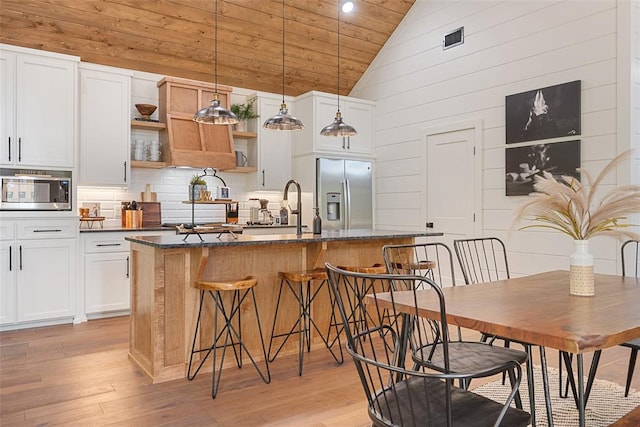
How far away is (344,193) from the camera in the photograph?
20.4ft

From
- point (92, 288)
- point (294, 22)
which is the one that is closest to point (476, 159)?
point (294, 22)

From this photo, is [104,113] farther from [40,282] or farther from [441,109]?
[441,109]

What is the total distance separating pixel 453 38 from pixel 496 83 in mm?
879

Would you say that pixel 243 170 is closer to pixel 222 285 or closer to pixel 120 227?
pixel 120 227

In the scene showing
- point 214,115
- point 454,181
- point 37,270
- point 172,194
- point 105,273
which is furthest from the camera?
point 172,194

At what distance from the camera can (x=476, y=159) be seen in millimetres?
5219

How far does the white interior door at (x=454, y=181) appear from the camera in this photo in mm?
5234

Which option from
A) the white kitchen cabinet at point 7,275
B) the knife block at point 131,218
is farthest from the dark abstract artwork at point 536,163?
the white kitchen cabinet at point 7,275

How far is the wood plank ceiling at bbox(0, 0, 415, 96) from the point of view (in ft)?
15.0

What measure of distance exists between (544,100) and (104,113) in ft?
14.8

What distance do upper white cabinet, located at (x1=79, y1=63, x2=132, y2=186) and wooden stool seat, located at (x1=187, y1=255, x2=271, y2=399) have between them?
2.40 meters

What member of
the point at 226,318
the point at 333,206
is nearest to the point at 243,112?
the point at 333,206

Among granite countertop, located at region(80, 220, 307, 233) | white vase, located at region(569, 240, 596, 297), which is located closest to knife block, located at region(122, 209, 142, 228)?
granite countertop, located at region(80, 220, 307, 233)

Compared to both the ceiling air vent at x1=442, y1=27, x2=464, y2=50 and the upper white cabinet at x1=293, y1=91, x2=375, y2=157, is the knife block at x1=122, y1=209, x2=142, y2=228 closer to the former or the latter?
the upper white cabinet at x1=293, y1=91, x2=375, y2=157
